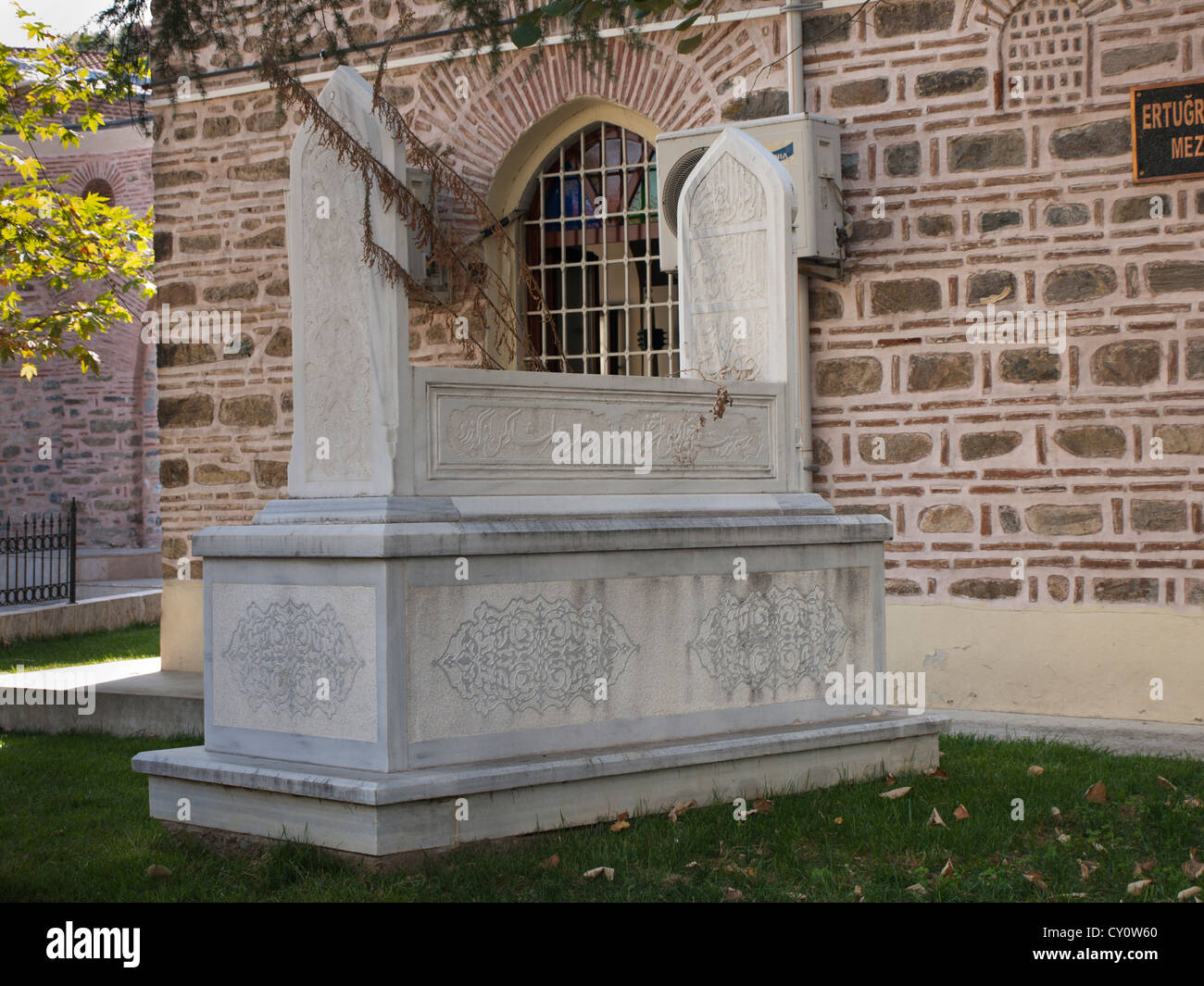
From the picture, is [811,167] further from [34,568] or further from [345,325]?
[34,568]

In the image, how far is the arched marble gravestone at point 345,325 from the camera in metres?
4.61

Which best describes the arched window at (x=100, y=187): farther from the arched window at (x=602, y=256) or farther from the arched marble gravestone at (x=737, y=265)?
the arched marble gravestone at (x=737, y=265)

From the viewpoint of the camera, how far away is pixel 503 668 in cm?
464

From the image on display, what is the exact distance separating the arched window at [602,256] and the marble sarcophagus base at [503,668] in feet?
12.5

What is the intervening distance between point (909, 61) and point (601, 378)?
3.86m

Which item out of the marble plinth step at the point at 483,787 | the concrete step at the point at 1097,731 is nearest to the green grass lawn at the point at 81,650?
the marble plinth step at the point at 483,787

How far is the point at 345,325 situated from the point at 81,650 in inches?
311

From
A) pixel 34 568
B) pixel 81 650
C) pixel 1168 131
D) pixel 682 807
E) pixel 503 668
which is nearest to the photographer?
pixel 503 668

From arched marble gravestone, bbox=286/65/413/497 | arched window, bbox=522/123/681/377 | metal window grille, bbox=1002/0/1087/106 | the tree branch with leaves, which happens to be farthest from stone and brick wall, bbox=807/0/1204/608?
the tree branch with leaves

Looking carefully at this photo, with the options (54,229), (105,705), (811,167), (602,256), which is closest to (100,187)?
(54,229)

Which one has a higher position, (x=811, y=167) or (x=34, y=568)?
(x=811, y=167)

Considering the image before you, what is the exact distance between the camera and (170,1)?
29.5 feet

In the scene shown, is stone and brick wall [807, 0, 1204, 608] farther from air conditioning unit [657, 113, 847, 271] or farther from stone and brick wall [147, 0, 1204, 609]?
air conditioning unit [657, 113, 847, 271]

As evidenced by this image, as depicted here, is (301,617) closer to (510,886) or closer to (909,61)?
(510,886)
